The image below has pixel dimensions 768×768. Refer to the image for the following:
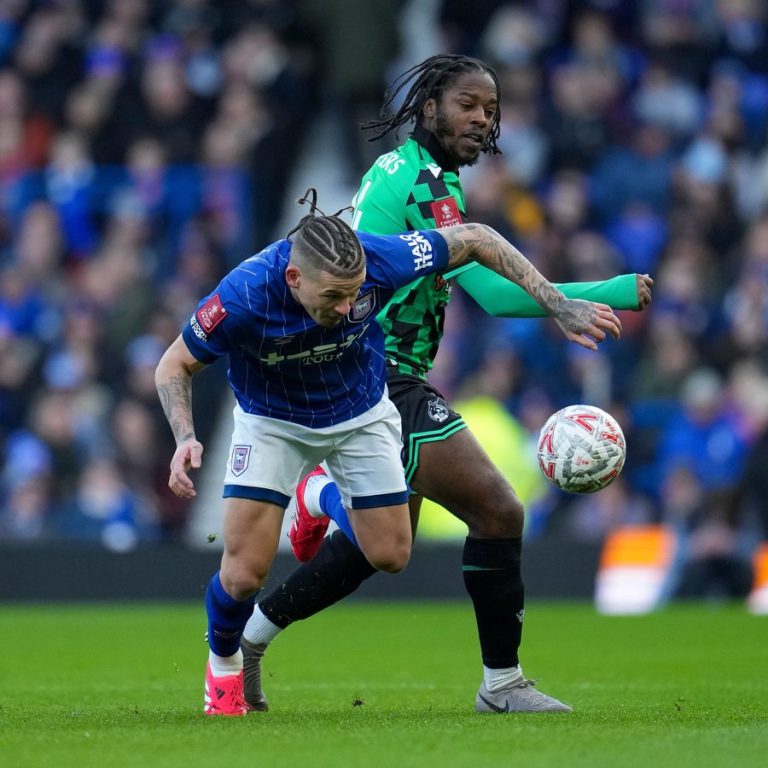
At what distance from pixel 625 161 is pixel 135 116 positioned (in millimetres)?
4955

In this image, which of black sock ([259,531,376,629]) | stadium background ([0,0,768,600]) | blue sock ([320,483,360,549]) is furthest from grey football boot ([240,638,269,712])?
stadium background ([0,0,768,600])

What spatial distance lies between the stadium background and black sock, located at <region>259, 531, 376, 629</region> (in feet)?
20.0

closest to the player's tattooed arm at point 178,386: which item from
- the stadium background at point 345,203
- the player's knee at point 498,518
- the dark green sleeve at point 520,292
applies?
the player's knee at point 498,518

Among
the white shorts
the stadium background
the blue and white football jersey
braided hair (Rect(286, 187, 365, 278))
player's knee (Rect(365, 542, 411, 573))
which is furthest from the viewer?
the stadium background

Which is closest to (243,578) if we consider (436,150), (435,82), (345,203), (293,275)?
(293,275)

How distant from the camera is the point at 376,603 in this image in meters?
13.7

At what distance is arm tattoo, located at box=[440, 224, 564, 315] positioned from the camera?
636 cm

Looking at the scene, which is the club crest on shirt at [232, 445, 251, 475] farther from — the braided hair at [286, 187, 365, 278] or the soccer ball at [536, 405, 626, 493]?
the soccer ball at [536, 405, 626, 493]

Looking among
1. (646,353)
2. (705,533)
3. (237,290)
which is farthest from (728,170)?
(237,290)

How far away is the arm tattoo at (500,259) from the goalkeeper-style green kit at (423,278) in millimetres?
286

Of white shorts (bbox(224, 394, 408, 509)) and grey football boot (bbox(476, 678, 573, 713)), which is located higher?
white shorts (bbox(224, 394, 408, 509))

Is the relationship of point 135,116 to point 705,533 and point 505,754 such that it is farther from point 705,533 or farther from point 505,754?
point 505,754

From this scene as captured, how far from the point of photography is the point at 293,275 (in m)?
6.01

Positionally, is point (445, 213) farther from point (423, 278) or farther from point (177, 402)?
point (177, 402)
